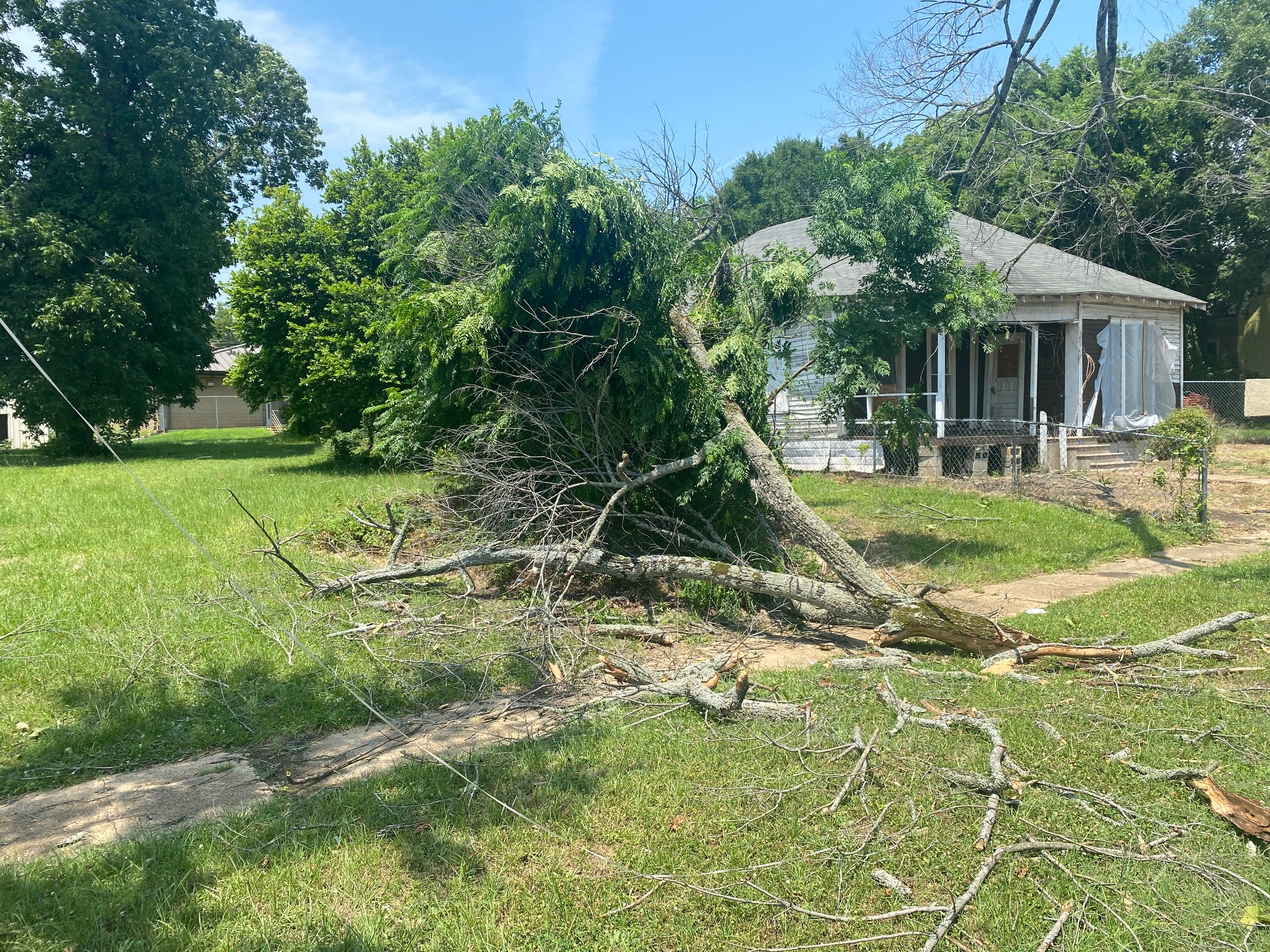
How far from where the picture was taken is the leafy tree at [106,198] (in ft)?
62.4

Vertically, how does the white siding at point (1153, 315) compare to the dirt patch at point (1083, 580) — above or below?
above

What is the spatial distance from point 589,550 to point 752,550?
1.86 meters

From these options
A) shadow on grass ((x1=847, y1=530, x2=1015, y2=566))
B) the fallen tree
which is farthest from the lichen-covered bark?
shadow on grass ((x1=847, y1=530, x2=1015, y2=566))

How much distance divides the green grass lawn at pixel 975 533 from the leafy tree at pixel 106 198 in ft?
56.3

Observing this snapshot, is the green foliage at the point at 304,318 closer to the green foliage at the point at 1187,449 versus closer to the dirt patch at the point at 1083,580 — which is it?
the dirt patch at the point at 1083,580

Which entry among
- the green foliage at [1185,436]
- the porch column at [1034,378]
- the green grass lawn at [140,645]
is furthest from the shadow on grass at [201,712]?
the porch column at [1034,378]

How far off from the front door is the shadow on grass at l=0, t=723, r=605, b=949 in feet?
56.3

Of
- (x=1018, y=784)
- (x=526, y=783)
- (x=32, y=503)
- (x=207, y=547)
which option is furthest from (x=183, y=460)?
(x=1018, y=784)

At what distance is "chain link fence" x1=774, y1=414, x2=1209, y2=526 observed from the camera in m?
12.5

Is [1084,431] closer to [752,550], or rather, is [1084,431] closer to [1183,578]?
[1183,578]

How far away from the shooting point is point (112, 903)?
301 cm

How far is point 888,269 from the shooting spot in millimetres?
8875

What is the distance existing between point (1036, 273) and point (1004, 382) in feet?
9.01

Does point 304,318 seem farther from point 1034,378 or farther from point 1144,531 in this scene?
point 1144,531
